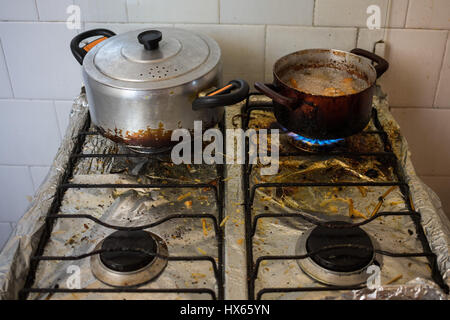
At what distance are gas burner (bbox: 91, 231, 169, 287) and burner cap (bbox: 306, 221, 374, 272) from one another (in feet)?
0.75

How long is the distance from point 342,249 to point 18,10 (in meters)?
0.88

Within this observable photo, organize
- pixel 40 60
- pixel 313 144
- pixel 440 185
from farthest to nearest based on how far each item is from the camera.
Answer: pixel 440 185 → pixel 40 60 → pixel 313 144

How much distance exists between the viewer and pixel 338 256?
0.67 meters

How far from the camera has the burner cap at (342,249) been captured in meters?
0.66

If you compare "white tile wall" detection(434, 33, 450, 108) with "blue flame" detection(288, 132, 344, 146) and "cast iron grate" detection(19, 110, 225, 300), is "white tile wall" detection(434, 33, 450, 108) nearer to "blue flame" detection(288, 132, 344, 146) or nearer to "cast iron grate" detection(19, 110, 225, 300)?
"blue flame" detection(288, 132, 344, 146)

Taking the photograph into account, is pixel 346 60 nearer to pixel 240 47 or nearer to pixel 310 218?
pixel 240 47

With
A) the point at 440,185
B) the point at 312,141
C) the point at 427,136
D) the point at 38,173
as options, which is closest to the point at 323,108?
the point at 312,141

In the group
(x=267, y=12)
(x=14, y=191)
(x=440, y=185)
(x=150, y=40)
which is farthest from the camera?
(x=14, y=191)

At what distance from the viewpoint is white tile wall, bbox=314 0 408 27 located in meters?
0.98

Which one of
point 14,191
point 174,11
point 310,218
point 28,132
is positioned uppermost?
point 174,11

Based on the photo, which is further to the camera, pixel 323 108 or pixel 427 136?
pixel 427 136

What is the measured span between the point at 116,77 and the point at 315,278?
44 cm
